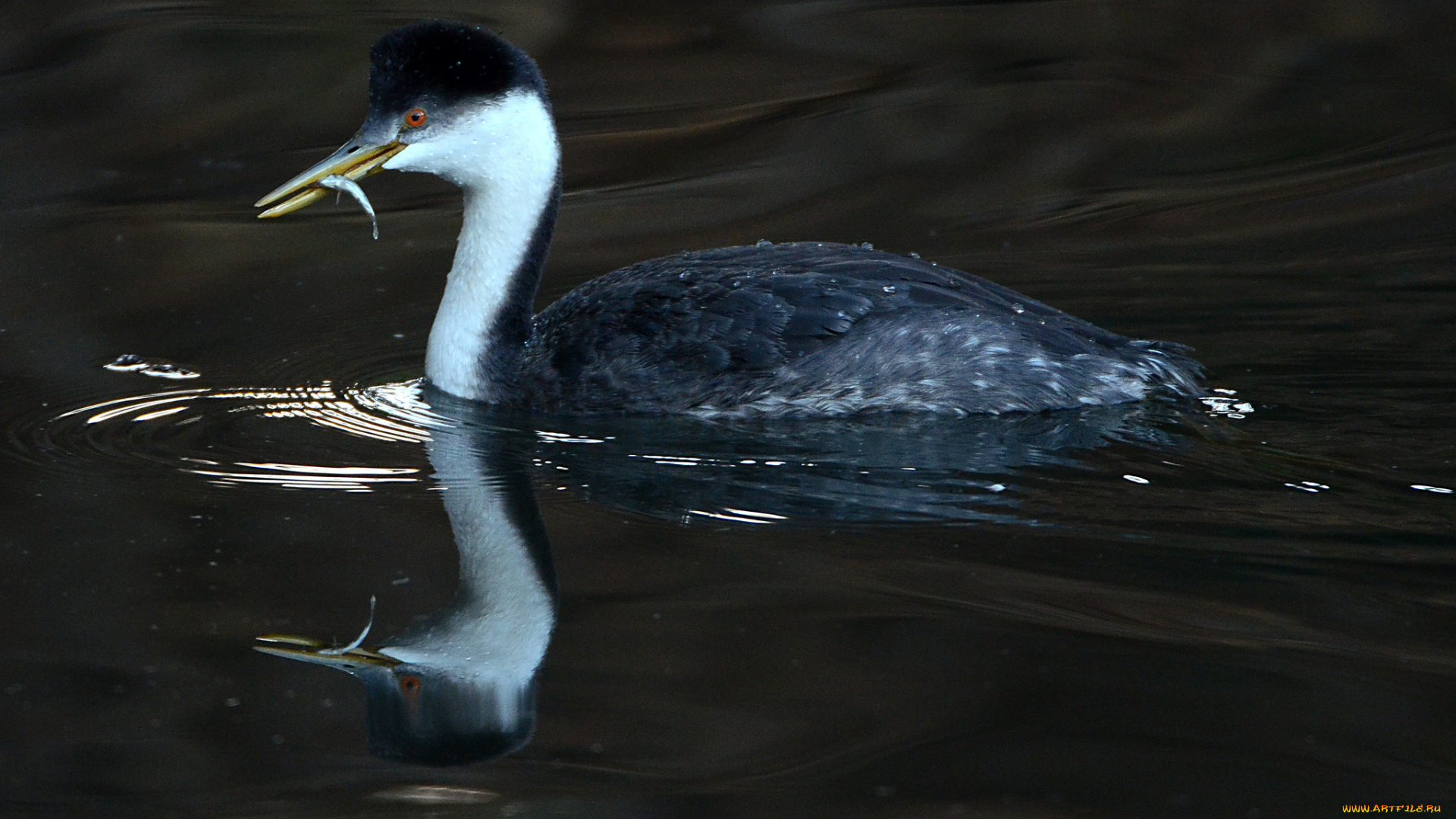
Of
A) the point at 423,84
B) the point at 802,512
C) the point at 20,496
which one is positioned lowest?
the point at 20,496

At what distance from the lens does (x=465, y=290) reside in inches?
255

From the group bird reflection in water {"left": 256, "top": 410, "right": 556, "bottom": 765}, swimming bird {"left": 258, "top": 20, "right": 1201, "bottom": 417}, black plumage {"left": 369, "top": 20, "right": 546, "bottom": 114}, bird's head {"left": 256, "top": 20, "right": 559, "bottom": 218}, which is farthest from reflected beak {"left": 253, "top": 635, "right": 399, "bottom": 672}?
black plumage {"left": 369, "top": 20, "right": 546, "bottom": 114}

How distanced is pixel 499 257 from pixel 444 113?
55cm

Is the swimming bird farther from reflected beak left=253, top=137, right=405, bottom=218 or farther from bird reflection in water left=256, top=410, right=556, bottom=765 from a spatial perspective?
bird reflection in water left=256, top=410, right=556, bottom=765

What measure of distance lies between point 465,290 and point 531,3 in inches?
204

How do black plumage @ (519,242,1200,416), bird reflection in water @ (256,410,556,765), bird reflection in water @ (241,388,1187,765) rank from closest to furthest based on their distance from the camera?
bird reflection in water @ (256,410,556,765), bird reflection in water @ (241,388,1187,765), black plumage @ (519,242,1200,416)

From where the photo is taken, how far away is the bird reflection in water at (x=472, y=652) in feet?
13.8

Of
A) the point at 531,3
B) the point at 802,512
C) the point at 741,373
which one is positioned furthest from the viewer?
the point at 531,3

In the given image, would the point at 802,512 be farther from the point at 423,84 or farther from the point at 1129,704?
the point at 423,84

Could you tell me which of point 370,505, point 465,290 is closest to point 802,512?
point 370,505

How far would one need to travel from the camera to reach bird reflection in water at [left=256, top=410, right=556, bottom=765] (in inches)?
165

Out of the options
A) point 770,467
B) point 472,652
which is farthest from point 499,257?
point 472,652

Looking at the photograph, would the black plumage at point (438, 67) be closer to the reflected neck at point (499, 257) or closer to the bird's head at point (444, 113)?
the bird's head at point (444, 113)

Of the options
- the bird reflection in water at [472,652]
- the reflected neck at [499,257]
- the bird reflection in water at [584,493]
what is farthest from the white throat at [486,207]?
the bird reflection in water at [472,652]
